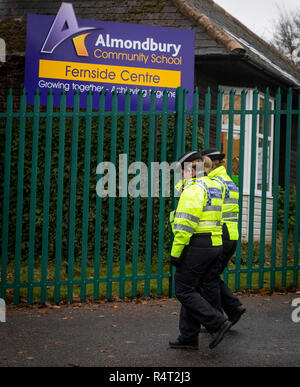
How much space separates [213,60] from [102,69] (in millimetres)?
3918

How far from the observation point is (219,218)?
210 inches

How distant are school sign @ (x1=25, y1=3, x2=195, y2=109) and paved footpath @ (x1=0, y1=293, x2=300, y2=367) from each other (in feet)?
12.0

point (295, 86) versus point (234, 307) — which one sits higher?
point (295, 86)

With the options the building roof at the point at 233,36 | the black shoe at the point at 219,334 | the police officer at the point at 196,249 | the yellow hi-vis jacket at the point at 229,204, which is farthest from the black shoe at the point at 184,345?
the building roof at the point at 233,36

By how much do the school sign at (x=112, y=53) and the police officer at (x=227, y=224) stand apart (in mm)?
3754

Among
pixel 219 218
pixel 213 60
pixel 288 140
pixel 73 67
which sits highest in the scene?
pixel 213 60

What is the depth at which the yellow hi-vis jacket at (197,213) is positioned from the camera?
5086mm

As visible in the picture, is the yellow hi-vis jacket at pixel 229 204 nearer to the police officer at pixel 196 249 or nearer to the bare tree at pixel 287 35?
the police officer at pixel 196 249

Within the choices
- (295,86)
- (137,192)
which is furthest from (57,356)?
(295,86)

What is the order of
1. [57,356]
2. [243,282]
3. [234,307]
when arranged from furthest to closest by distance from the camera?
[243,282] → [234,307] → [57,356]

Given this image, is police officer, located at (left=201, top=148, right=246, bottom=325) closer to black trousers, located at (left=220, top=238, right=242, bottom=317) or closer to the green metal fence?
black trousers, located at (left=220, top=238, right=242, bottom=317)

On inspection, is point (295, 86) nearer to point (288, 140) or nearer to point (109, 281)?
point (288, 140)

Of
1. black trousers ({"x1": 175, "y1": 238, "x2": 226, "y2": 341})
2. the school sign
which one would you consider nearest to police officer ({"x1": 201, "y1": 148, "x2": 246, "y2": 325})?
black trousers ({"x1": 175, "y1": 238, "x2": 226, "y2": 341})
